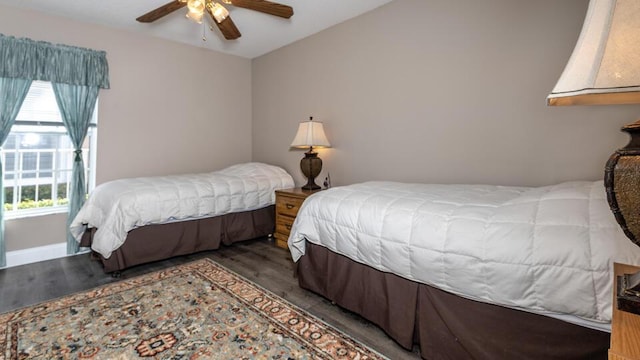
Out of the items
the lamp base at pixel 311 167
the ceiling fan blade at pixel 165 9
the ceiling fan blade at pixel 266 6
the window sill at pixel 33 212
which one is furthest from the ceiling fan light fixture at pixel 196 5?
the window sill at pixel 33 212

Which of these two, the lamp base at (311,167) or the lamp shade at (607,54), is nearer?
the lamp shade at (607,54)

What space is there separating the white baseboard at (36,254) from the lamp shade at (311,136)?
273 cm

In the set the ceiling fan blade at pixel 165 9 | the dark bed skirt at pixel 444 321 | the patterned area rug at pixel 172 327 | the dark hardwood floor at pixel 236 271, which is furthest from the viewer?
the ceiling fan blade at pixel 165 9

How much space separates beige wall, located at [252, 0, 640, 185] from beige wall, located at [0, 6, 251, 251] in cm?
127

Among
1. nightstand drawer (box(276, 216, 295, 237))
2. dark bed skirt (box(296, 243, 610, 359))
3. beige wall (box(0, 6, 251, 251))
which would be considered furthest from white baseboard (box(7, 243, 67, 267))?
dark bed skirt (box(296, 243, 610, 359))

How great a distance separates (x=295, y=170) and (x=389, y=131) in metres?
1.51

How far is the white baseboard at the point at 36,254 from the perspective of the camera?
118 inches

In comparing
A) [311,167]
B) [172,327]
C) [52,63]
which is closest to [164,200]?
[172,327]

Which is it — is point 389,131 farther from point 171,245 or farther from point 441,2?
point 171,245

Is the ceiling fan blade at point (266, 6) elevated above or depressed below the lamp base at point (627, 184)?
above

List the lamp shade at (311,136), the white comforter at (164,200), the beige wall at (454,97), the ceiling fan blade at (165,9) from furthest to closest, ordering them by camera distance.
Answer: the lamp shade at (311,136), the white comforter at (164,200), the ceiling fan blade at (165,9), the beige wall at (454,97)

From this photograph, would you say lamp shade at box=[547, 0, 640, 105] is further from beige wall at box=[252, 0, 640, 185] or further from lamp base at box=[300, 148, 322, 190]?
lamp base at box=[300, 148, 322, 190]

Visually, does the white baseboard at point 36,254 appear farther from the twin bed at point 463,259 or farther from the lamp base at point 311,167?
the lamp base at point 311,167

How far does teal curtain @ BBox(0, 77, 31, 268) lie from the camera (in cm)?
288
